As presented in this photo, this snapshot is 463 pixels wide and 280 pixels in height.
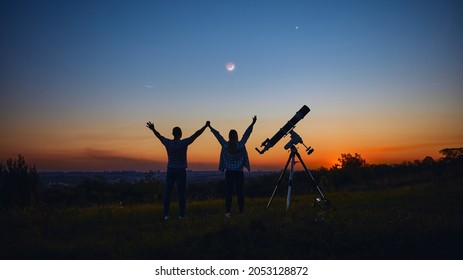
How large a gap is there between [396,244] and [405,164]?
41.4 metres

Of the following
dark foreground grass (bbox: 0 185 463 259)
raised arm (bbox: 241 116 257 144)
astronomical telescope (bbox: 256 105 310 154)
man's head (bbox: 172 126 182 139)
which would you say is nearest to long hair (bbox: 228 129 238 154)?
raised arm (bbox: 241 116 257 144)

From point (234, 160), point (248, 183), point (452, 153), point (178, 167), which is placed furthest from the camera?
point (248, 183)

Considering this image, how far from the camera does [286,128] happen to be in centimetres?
982

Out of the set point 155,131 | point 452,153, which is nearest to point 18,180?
point 155,131

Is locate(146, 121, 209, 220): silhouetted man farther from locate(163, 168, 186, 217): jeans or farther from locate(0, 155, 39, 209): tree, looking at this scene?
locate(0, 155, 39, 209): tree

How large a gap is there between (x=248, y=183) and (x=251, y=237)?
31145mm

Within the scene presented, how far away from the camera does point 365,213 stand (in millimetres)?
9219

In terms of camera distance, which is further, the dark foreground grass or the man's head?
the man's head

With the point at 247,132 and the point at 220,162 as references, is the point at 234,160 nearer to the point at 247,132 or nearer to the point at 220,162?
the point at 220,162

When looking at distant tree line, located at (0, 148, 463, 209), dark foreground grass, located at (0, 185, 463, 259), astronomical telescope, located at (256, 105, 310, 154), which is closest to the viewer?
dark foreground grass, located at (0, 185, 463, 259)

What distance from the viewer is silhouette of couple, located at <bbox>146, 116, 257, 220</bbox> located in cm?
965

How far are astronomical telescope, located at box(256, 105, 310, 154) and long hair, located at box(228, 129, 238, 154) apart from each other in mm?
735
